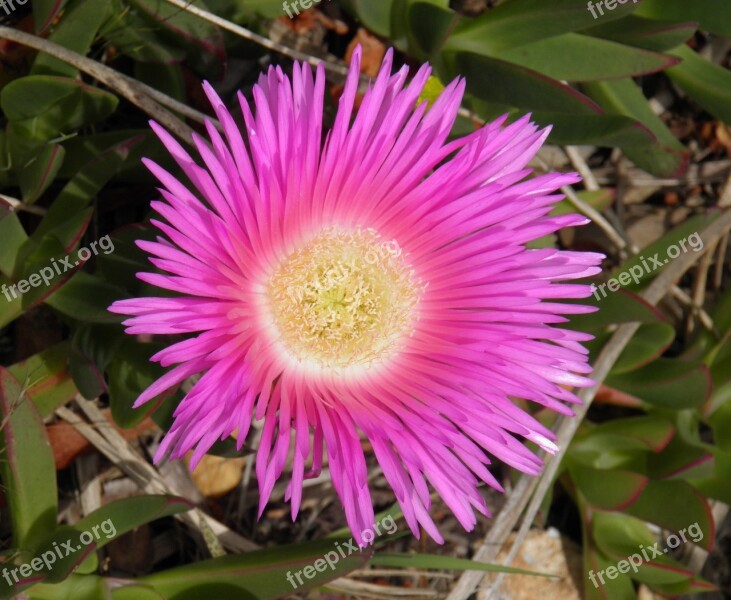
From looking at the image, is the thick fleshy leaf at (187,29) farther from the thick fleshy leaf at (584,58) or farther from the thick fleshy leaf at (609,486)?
the thick fleshy leaf at (609,486)

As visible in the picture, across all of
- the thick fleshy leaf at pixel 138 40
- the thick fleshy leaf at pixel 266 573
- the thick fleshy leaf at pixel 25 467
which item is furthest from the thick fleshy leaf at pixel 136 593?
the thick fleshy leaf at pixel 138 40

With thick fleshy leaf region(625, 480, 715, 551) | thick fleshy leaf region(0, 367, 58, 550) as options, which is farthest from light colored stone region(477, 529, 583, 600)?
thick fleshy leaf region(0, 367, 58, 550)

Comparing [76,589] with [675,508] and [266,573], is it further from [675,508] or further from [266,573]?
[675,508]

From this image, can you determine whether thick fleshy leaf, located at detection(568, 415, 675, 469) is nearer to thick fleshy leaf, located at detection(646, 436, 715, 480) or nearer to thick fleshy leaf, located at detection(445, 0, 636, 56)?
thick fleshy leaf, located at detection(646, 436, 715, 480)

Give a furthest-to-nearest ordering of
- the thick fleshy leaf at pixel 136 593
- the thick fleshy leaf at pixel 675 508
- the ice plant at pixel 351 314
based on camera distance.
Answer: the thick fleshy leaf at pixel 675 508
the thick fleshy leaf at pixel 136 593
the ice plant at pixel 351 314

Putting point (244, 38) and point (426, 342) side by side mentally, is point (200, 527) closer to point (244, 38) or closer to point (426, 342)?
point (426, 342)

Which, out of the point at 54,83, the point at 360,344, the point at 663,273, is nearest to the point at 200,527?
the point at 360,344

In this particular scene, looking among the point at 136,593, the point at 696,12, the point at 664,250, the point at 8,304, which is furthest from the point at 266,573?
the point at 696,12
